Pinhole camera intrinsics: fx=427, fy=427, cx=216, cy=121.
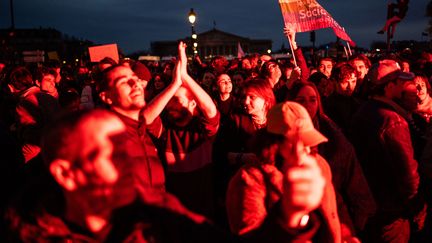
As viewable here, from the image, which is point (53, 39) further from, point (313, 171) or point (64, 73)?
point (313, 171)

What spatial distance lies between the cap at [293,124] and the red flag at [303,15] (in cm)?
508

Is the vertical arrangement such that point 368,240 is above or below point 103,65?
below

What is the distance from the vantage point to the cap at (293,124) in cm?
219

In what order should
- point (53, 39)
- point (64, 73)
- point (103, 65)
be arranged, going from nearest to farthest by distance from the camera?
1. point (103, 65)
2. point (64, 73)
3. point (53, 39)

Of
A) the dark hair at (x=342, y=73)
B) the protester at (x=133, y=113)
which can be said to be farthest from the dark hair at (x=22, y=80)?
the dark hair at (x=342, y=73)

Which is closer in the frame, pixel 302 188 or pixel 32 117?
pixel 302 188

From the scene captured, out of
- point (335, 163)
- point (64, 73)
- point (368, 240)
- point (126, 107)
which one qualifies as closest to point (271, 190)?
point (335, 163)

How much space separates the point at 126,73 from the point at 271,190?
153cm

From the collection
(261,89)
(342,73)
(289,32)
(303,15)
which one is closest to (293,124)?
(261,89)

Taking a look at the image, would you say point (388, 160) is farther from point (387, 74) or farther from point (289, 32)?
point (289, 32)

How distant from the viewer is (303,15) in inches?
288

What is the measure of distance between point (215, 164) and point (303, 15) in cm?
413

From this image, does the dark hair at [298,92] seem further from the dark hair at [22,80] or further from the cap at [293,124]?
the dark hair at [22,80]

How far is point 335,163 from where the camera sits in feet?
10.4
